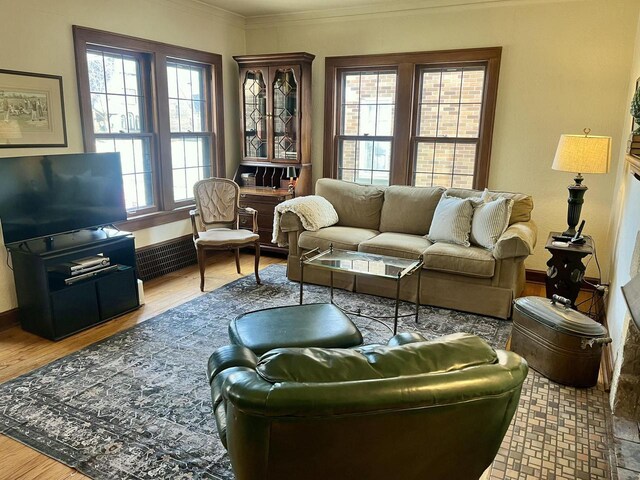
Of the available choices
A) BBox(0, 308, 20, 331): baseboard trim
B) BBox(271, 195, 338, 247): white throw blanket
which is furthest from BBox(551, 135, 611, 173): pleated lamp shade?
BBox(0, 308, 20, 331): baseboard trim

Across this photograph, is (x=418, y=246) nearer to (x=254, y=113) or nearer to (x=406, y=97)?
(x=406, y=97)

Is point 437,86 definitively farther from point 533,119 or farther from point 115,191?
point 115,191

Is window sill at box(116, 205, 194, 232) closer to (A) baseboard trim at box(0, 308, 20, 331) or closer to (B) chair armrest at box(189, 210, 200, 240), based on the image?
(B) chair armrest at box(189, 210, 200, 240)

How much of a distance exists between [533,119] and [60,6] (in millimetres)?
4160

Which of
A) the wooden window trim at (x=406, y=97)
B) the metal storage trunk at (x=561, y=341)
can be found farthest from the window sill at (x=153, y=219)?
the metal storage trunk at (x=561, y=341)

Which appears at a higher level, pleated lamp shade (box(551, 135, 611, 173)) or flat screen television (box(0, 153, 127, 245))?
pleated lamp shade (box(551, 135, 611, 173))

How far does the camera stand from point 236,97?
18.3 ft

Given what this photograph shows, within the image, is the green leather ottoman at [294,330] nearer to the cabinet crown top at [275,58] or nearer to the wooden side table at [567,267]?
the wooden side table at [567,267]

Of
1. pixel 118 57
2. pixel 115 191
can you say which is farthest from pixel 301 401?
pixel 118 57

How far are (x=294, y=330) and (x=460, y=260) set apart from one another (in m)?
1.82

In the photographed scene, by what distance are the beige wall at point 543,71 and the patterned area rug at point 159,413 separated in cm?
174

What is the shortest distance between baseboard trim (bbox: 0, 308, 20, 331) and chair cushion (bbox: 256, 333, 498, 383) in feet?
10.2

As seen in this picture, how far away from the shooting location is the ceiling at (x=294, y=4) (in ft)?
15.4

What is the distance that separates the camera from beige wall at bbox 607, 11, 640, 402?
8.24 ft
